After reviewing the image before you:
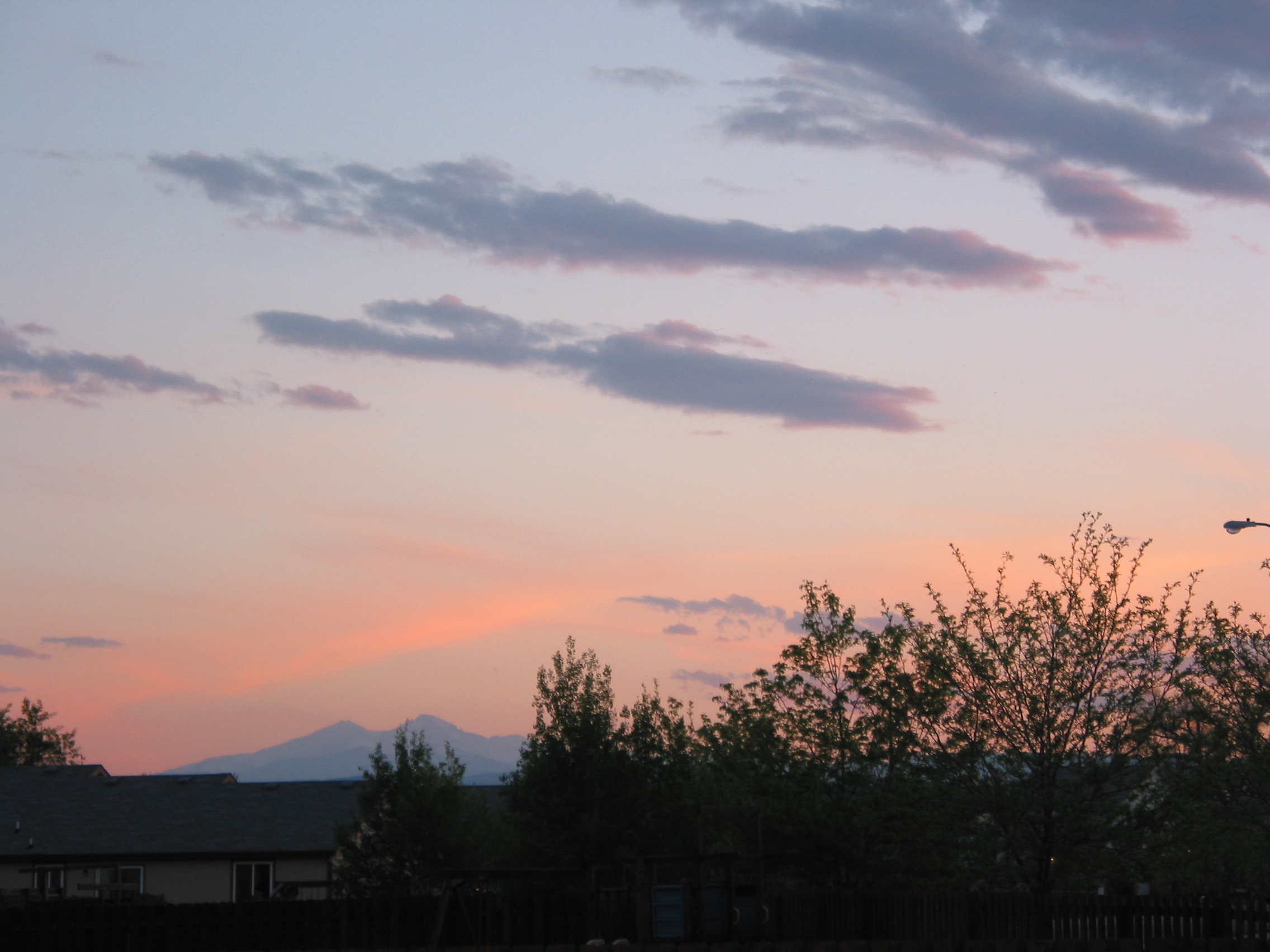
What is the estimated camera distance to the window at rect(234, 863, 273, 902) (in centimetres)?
4862

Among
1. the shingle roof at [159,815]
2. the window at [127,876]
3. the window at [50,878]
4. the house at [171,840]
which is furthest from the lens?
the shingle roof at [159,815]

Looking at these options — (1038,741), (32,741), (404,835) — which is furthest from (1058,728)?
(32,741)

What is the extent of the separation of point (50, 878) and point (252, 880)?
7533 mm

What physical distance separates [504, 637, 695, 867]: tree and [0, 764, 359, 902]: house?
1253cm

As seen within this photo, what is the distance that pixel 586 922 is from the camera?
29.5 metres

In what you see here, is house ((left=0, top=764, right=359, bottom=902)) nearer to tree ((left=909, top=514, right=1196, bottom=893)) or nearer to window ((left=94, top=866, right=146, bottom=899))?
window ((left=94, top=866, right=146, bottom=899))

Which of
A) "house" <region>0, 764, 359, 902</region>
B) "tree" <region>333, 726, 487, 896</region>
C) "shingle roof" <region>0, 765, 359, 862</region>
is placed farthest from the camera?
"shingle roof" <region>0, 765, 359, 862</region>

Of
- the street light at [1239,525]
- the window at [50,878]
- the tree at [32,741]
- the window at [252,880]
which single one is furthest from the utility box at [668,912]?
the tree at [32,741]

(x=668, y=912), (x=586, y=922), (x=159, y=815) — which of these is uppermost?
(x=159, y=815)

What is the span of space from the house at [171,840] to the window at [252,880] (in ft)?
0.11

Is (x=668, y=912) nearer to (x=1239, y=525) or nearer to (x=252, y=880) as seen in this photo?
(x=1239, y=525)

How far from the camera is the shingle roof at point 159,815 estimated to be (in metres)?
49.0

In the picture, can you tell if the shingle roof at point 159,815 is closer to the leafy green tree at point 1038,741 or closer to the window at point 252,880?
the window at point 252,880

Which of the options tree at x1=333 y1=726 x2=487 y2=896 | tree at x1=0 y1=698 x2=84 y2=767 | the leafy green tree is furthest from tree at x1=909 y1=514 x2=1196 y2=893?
tree at x1=0 y1=698 x2=84 y2=767
